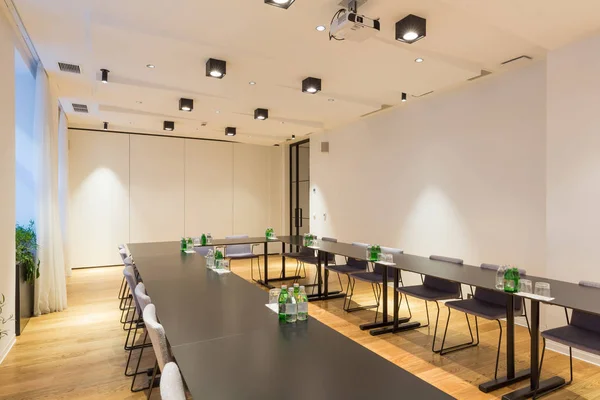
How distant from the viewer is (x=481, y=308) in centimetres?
329

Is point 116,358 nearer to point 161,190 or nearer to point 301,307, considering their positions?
point 301,307

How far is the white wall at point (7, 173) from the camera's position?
3.13 m

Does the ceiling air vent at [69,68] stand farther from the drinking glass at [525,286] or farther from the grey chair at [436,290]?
the drinking glass at [525,286]

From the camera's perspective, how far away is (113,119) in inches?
277

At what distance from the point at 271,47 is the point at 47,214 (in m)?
3.51

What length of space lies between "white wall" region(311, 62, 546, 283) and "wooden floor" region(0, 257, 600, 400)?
1.06m

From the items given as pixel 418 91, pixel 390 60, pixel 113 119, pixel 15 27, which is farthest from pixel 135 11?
pixel 113 119

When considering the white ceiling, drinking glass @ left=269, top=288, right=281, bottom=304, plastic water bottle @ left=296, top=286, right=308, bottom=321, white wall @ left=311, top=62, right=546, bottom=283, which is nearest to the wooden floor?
white wall @ left=311, top=62, right=546, bottom=283

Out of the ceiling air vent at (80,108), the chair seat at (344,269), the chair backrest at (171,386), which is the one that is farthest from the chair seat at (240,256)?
the chair backrest at (171,386)

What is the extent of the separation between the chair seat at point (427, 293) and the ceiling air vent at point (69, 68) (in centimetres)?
452

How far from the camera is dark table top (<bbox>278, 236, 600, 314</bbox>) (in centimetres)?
238

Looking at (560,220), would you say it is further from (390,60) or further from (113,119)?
(113,119)

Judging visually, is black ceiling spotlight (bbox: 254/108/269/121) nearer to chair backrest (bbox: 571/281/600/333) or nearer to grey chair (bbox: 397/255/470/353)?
grey chair (bbox: 397/255/470/353)

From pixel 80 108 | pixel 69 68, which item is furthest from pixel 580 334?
pixel 80 108
